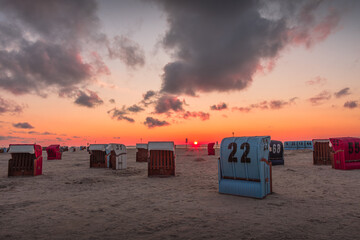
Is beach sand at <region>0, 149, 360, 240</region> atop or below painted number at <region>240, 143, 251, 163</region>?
below

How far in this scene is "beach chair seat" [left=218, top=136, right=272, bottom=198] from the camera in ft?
29.1

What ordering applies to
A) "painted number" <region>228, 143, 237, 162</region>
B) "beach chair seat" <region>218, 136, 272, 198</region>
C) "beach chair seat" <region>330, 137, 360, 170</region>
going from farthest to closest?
"beach chair seat" <region>330, 137, 360, 170</region>, "painted number" <region>228, 143, 237, 162</region>, "beach chair seat" <region>218, 136, 272, 198</region>

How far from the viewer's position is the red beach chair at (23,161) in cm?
1617

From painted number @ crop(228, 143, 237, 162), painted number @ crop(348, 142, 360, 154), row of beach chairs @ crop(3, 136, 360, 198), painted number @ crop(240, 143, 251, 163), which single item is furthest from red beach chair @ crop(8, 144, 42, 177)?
painted number @ crop(348, 142, 360, 154)

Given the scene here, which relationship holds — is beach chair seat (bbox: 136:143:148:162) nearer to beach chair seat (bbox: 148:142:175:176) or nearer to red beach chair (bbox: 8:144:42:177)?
red beach chair (bbox: 8:144:42:177)

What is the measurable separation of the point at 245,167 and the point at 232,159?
65 cm

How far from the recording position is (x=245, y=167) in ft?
30.2

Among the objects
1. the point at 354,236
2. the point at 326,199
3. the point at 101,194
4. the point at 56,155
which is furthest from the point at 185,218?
the point at 56,155

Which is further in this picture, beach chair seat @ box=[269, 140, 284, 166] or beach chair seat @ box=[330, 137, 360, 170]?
beach chair seat @ box=[269, 140, 284, 166]

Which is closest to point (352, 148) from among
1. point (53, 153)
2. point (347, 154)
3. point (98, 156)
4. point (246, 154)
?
point (347, 154)

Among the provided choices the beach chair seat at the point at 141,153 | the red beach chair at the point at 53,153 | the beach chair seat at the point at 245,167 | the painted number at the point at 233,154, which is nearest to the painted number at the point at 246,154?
the beach chair seat at the point at 245,167

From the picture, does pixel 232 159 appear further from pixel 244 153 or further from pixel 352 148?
pixel 352 148

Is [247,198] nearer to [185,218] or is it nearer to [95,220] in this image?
[185,218]

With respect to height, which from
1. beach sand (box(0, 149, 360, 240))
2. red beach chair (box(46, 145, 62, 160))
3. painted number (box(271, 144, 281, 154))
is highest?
painted number (box(271, 144, 281, 154))
